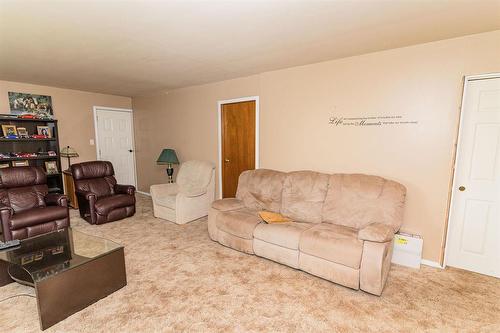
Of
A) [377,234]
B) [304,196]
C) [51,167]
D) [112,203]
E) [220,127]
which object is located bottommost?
[112,203]

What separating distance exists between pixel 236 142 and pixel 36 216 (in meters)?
3.00

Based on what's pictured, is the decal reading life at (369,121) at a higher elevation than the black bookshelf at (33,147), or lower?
higher

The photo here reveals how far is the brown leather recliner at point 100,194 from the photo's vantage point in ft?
12.9

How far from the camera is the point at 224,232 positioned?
317cm

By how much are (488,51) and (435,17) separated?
81cm

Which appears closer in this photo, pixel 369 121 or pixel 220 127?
Result: pixel 369 121

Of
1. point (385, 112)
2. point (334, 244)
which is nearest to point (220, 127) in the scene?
point (385, 112)

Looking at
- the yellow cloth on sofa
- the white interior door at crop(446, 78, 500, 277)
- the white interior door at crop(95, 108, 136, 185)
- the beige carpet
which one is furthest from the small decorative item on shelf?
A: the white interior door at crop(446, 78, 500, 277)

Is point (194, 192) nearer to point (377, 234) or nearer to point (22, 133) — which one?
point (377, 234)

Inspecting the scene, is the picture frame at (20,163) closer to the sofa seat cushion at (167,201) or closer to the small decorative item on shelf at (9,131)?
the small decorative item on shelf at (9,131)

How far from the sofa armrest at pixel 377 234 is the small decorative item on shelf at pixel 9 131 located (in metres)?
5.55

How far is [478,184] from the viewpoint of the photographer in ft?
8.26

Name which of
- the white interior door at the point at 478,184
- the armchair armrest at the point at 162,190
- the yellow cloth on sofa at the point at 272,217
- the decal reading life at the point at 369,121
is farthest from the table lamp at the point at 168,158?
the white interior door at the point at 478,184

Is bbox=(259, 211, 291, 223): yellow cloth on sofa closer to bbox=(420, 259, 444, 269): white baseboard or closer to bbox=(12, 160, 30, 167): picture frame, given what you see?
bbox=(420, 259, 444, 269): white baseboard
